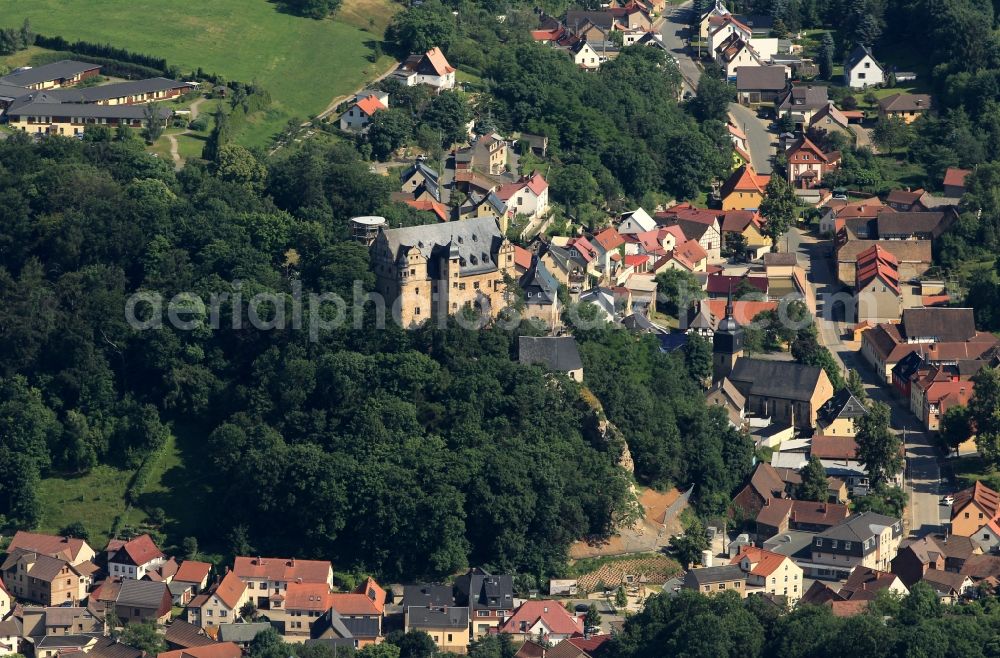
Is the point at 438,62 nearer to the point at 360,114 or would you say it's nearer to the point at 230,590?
the point at 360,114

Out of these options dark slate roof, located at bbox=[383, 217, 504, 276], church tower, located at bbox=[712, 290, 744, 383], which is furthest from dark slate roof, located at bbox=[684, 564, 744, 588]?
dark slate roof, located at bbox=[383, 217, 504, 276]

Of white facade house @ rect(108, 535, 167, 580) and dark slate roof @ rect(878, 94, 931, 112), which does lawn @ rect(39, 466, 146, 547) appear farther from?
dark slate roof @ rect(878, 94, 931, 112)

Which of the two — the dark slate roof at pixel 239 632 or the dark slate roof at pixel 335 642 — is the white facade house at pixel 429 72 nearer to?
the dark slate roof at pixel 239 632

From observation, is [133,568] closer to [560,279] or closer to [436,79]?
[560,279]

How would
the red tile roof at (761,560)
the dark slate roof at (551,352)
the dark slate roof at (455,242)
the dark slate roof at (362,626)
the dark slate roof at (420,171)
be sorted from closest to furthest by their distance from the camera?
the dark slate roof at (362,626)
the red tile roof at (761,560)
the dark slate roof at (455,242)
the dark slate roof at (551,352)
the dark slate roof at (420,171)

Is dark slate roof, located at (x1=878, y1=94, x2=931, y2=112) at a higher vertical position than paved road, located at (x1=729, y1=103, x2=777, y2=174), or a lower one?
higher

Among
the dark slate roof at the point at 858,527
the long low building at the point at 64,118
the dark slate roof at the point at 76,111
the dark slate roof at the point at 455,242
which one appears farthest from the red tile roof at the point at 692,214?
the dark slate roof at the point at 858,527
